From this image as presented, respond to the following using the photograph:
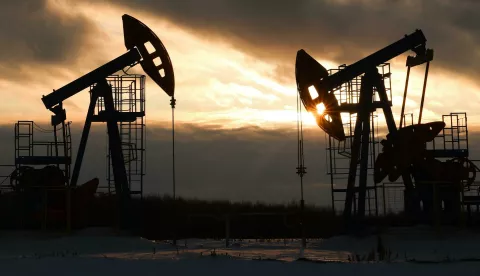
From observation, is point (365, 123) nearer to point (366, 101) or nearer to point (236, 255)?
point (366, 101)

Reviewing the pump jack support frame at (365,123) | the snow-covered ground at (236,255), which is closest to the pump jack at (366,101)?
the pump jack support frame at (365,123)

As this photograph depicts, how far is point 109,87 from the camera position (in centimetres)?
2048

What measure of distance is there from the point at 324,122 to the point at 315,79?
126 cm

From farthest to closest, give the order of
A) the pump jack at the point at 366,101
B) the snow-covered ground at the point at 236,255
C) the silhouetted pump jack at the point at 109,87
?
1. the silhouetted pump jack at the point at 109,87
2. the pump jack at the point at 366,101
3. the snow-covered ground at the point at 236,255

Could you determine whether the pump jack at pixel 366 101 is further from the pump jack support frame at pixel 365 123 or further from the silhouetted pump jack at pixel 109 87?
the silhouetted pump jack at pixel 109 87

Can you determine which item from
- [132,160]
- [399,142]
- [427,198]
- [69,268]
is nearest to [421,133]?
[399,142]

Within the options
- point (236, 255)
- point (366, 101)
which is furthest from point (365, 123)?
point (236, 255)

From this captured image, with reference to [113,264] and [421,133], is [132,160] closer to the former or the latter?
[421,133]

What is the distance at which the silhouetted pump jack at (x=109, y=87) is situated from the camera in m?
20.2

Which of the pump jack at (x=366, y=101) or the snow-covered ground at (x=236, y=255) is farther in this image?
the pump jack at (x=366, y=101)

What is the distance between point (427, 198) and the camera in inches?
720

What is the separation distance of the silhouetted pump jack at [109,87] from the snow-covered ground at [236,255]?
278 centimetres

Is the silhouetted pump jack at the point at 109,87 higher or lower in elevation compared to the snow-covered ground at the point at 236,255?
higher

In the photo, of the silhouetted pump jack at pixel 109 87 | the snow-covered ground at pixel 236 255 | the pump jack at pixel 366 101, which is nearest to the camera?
Result: the snow-covered ground at pixel 236 255
